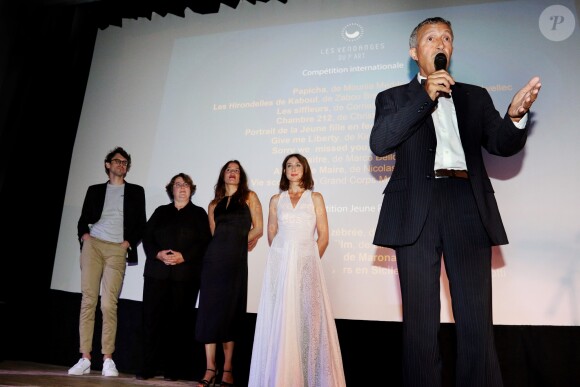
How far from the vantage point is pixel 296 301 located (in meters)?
3.01

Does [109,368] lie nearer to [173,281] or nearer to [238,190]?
[173,281]

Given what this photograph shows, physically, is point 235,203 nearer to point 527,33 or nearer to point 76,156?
point 76,156

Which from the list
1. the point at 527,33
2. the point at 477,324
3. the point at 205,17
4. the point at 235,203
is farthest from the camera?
the point at 205,17

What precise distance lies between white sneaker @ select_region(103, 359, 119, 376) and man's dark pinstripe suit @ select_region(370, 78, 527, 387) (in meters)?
2.81

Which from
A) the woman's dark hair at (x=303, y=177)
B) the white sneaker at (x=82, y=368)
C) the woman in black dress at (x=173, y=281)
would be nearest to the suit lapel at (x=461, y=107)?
the woman's dark hair at (x=303, y=177)

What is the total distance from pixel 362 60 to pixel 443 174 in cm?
212

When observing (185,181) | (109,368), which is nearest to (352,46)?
(185,181)

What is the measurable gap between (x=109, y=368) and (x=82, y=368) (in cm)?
22

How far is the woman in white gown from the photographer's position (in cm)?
288

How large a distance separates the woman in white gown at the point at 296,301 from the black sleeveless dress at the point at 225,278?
25cm

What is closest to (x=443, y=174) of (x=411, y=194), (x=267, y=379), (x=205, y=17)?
(x=411, y=194)

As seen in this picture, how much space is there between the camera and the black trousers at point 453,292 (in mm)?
1535

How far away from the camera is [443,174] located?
1.73 m

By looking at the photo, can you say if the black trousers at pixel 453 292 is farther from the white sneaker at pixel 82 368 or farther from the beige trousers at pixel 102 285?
the white sneaker at pixel 82 368
